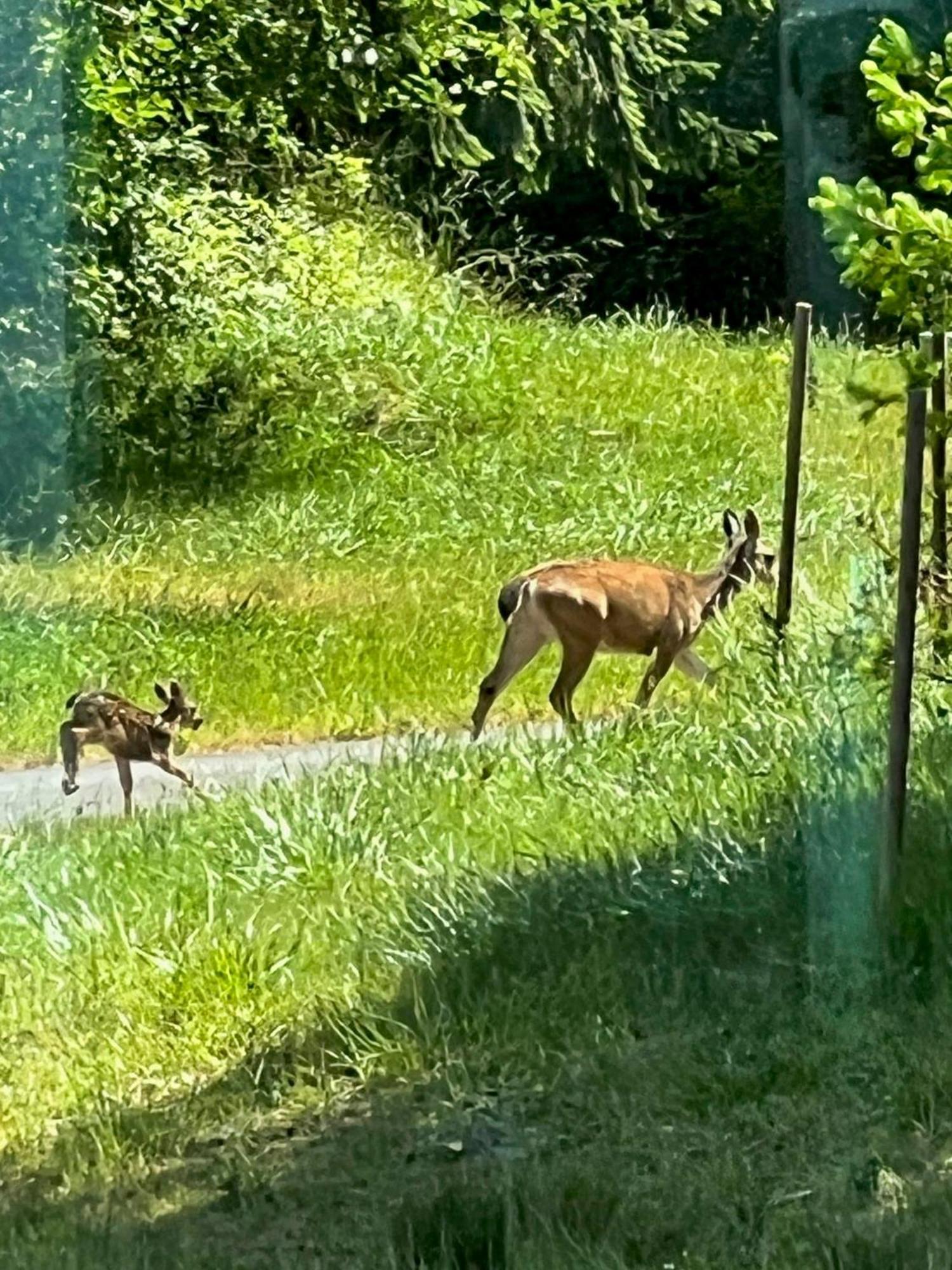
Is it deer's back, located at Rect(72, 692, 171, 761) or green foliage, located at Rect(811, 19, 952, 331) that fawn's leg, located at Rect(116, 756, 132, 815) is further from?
green foliage, located at Rect(811, 19, 952, 331)

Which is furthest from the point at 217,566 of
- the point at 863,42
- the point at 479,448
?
the point at 863,42

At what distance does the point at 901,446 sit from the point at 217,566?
1223mm

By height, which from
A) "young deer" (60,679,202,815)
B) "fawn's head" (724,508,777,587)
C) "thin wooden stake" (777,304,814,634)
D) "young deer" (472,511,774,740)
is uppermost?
"thin wooden stake" (777,304,814,634)

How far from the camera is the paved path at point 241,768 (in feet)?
14.0

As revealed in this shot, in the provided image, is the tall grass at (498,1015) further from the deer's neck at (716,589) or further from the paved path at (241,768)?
the deer's neck at (716,589)

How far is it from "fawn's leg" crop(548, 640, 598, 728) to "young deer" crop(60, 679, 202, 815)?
0.63 meters

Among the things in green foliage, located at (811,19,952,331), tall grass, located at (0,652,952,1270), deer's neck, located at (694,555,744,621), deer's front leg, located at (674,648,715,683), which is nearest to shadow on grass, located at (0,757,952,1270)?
tall grass, located at (0,652,952,1270)

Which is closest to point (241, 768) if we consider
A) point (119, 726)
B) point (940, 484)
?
point (119, 726)

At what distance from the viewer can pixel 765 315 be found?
429 centimetres

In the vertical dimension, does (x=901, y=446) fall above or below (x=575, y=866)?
above

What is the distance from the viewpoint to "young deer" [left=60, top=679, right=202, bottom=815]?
13.8 feet

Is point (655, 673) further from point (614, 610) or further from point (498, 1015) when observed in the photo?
→ point (498, 1015)

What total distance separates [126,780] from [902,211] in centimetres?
163

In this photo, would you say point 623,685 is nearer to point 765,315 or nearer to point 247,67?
point 765,315
